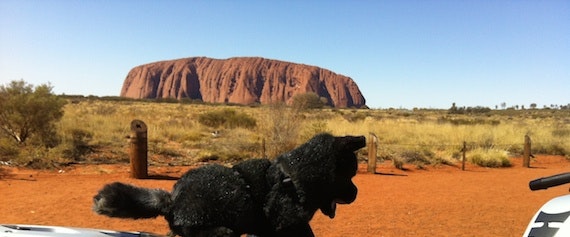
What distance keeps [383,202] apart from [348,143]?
7.53m

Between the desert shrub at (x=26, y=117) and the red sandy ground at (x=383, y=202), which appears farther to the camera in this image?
the desert shrub at (x=26, y=117)

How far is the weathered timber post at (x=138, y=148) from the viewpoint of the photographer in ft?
33.4

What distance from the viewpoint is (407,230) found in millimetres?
6664

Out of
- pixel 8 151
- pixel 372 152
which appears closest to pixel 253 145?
pixel 372 152

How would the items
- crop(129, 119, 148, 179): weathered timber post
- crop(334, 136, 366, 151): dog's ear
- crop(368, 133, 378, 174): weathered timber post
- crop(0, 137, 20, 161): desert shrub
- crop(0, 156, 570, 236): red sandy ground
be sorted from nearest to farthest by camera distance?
crop(334, 136, 366, 151): dog's ear
crop(0, 156, 570, 236): red sandy ground
crop(129, 119, 148, 179): weathered timber post
crop(368, 133, 378, 174): weathered timber post
crop(0, 137, 20, 161): desert shrub

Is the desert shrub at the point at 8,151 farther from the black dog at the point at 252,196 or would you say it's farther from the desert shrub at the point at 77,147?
the black dog at the point at 252,196

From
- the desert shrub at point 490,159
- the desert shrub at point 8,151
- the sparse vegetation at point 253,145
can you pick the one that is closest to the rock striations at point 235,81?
the sparse vegetation at point 253,145

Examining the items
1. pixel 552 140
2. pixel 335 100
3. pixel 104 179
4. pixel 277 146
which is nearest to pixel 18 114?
pixel 104 179

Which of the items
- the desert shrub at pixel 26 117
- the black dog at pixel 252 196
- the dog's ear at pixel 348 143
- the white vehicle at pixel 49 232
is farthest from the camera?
the desert shrub at pixel 26 117

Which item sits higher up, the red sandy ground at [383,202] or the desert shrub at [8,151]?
the desert shrub at [8,151]

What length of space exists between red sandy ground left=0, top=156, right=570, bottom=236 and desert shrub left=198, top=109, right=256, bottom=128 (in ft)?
42.8

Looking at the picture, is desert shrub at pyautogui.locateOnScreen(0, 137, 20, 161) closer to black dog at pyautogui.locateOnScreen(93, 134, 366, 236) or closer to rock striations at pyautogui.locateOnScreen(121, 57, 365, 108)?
black dog at pyautogui.locateOnScreen(93, 134, 366, 236)

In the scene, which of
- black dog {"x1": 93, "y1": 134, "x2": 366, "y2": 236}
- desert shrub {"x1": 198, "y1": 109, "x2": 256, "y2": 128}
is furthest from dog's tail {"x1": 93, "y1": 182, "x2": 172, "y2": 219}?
desert shrub {"x1": 198, "y1": 109, "x2": 256, "y2": 128}

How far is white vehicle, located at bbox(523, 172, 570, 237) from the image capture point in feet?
5.89
